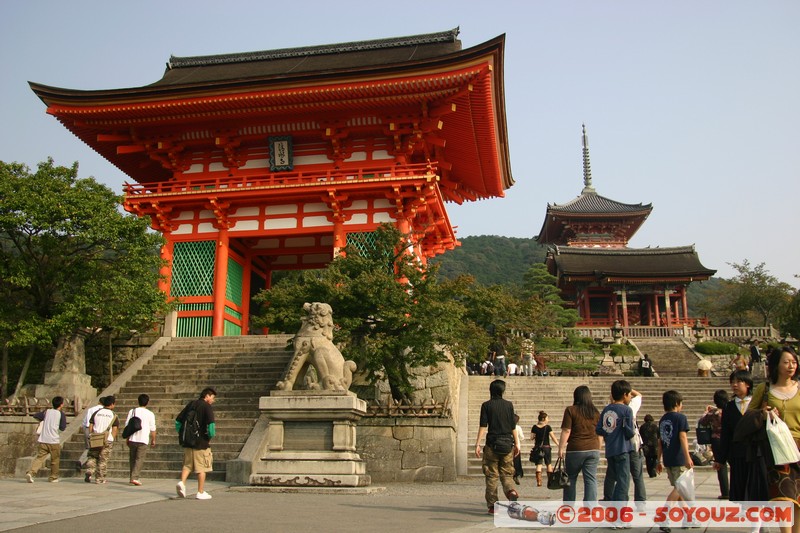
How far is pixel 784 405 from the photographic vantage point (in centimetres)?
559

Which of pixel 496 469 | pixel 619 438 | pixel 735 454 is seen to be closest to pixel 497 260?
pixel 496 469

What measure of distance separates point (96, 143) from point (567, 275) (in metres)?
28.8

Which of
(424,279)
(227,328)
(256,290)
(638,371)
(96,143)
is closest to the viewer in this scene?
(424,279)

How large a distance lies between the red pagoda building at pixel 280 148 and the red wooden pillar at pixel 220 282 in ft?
0.12

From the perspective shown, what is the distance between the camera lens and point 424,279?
52.7ft

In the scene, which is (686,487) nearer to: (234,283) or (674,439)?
(674,439)

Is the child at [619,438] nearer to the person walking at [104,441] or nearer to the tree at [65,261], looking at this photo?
the person walking at [104,441]

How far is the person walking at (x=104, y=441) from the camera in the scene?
1180 cm

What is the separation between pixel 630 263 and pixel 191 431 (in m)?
40.5

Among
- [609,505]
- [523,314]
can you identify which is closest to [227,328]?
[523,314]

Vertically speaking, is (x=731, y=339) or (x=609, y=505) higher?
(x=731, y=339)

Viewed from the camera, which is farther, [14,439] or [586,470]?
[14,439]

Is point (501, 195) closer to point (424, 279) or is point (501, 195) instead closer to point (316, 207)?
point (316, 207)

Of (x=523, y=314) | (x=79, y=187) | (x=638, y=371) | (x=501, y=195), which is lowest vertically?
(x=638, y=371)
